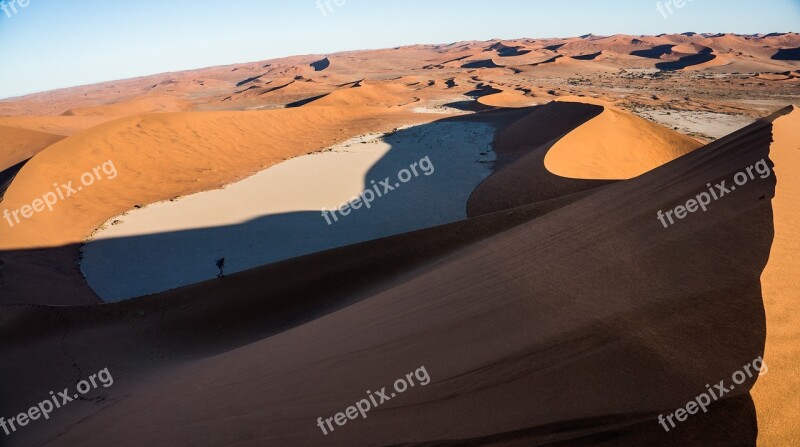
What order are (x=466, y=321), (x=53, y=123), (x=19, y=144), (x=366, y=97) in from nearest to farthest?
1. (x=466, y=321)
2. (x=19, y=144)
3. (x=53, y=123)
4. (x=366, y=97)

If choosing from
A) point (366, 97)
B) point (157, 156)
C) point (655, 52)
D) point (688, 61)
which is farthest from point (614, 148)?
point (655, 52)

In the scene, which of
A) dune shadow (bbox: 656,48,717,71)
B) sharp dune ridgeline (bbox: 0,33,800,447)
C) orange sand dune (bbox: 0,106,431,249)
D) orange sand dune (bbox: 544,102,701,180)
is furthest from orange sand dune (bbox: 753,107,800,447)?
dune shadow (bbox: 656,48,717,71)

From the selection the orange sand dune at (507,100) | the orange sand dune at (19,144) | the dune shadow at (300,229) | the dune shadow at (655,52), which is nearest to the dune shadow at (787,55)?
the dune shadow at (655,52)

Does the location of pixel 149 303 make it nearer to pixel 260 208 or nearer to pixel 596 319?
pixel 260 208

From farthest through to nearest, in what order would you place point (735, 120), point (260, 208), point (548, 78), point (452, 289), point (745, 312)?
1. point (548, 78)
2. point (735, 120)
3. point (260, 208)
4. point (452, 289)
5. point (745, 312)

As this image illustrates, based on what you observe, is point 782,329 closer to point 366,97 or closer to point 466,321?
point 466,321

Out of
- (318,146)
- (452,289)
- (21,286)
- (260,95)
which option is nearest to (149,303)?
(21,286)

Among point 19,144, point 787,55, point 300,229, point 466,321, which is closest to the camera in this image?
point 466,321

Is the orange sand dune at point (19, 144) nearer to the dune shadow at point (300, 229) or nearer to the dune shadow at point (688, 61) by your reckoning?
the dune shadow at point (300, 229)
